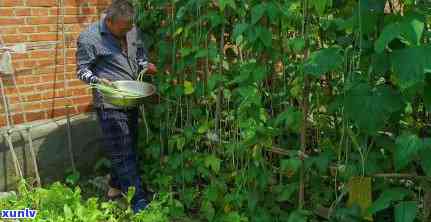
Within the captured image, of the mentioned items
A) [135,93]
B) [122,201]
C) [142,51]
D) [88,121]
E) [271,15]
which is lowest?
[122,201]

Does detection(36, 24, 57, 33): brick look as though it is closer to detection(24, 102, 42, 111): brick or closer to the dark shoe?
detection(24, 102, 42, 111): brick

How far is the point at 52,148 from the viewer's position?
5.09 metres

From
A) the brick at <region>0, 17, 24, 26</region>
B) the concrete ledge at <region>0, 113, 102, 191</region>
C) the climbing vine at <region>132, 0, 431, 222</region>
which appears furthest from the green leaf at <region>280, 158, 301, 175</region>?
the brick at <region>0, 17, 24, 26</region>

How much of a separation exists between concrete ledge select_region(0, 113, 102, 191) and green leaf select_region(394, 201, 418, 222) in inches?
127

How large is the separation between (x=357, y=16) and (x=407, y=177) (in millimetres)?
962

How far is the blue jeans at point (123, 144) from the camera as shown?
4535 mm

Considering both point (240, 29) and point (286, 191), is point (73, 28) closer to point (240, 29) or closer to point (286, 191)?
point (240, 29)

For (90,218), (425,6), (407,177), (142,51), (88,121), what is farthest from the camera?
(88,121)

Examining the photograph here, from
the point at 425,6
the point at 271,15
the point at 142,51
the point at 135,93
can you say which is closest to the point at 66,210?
the point at 135,93

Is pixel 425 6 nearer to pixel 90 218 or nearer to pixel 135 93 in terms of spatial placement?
pixel 135 93

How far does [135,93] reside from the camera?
4312mm

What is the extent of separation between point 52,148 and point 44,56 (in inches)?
32.9

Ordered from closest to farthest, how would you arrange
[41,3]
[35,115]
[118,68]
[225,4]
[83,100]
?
[225,4] → [118,68] → [41,3] → [35,115] → [83,100]

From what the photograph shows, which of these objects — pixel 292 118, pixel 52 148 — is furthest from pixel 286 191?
pixel 52 148
